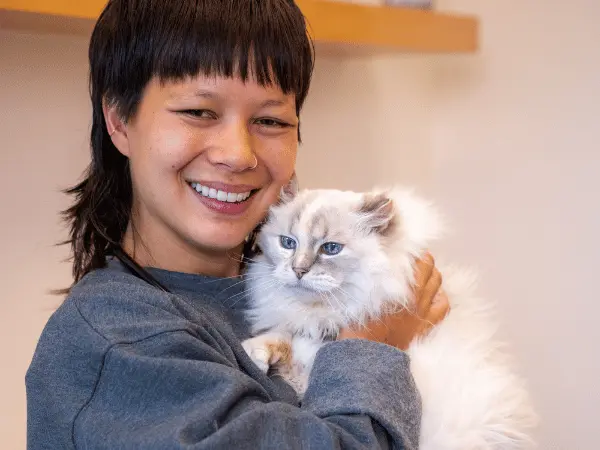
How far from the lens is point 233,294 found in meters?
1.43

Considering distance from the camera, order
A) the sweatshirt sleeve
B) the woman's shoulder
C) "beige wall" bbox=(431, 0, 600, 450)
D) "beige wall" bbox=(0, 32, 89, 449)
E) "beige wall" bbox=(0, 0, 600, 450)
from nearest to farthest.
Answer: the sweatshirt sleeve < the woman's shoulder < "beige wall" bbox=(0, 32, 89, 449) < "beige wall" bbox=(0, 0, 600, 450) < "beige wall" bbox=(431, 0, 600, 450)

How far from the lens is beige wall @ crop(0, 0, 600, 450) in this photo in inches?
101

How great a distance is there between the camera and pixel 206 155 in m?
1.27

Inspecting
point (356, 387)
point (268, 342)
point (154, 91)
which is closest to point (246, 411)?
point (356, 387)

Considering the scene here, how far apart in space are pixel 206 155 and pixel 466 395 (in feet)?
2.12

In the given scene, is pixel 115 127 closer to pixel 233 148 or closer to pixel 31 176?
pixel 233 148

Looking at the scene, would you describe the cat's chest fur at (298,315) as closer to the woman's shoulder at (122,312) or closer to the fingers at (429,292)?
the fingers at (429,292)

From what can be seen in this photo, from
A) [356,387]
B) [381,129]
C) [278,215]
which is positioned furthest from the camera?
[381,129]

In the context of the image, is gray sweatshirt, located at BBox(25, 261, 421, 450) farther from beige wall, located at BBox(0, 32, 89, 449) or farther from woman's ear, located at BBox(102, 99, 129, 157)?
beige wall, located at BBox(0, 32, 89, 449)

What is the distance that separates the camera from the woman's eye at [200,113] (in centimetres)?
123

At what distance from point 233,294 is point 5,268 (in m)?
0.77

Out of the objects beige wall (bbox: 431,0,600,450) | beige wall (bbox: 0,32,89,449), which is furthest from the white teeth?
beige wall (bbox: 431,0,600,450)

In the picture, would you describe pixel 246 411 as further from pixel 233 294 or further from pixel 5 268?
pixel 5 268

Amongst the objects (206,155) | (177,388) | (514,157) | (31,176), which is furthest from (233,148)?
(514,157)
